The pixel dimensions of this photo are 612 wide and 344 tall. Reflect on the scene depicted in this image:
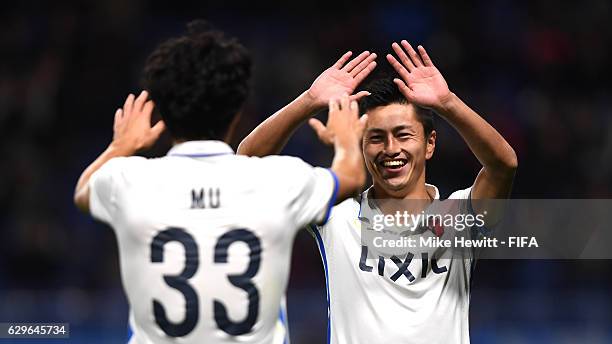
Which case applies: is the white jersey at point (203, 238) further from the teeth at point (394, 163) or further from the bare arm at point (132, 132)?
the teeth at point (394, 163)

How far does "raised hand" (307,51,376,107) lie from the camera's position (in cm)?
466

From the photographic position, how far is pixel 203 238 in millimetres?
3541

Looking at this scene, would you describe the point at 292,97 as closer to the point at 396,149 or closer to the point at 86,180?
the point at 396,149

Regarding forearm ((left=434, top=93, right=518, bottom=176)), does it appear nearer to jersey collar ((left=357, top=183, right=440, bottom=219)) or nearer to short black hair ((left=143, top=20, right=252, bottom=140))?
jersey collar ((left=357, top=183, right=440, bottom=219))

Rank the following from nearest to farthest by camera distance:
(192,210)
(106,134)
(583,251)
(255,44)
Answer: (192,210) < (583,251) < (106,134) < (255,44)

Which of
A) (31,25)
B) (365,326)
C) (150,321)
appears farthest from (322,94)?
(31,25)

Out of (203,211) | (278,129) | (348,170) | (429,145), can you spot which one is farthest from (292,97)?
(203,211)

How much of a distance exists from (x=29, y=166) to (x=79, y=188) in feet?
27.4

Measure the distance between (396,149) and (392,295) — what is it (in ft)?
2.34

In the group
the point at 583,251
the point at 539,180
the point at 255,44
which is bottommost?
the point at 583,251

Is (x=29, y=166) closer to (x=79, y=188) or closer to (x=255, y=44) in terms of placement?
(x=255, y=44)

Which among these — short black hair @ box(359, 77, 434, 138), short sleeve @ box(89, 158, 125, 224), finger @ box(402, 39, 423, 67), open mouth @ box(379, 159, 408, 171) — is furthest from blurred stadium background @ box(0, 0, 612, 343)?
short sleeve @ box(89, 158, 125, 224)

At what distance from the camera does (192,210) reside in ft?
11.7

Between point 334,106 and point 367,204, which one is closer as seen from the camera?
point 334,106
